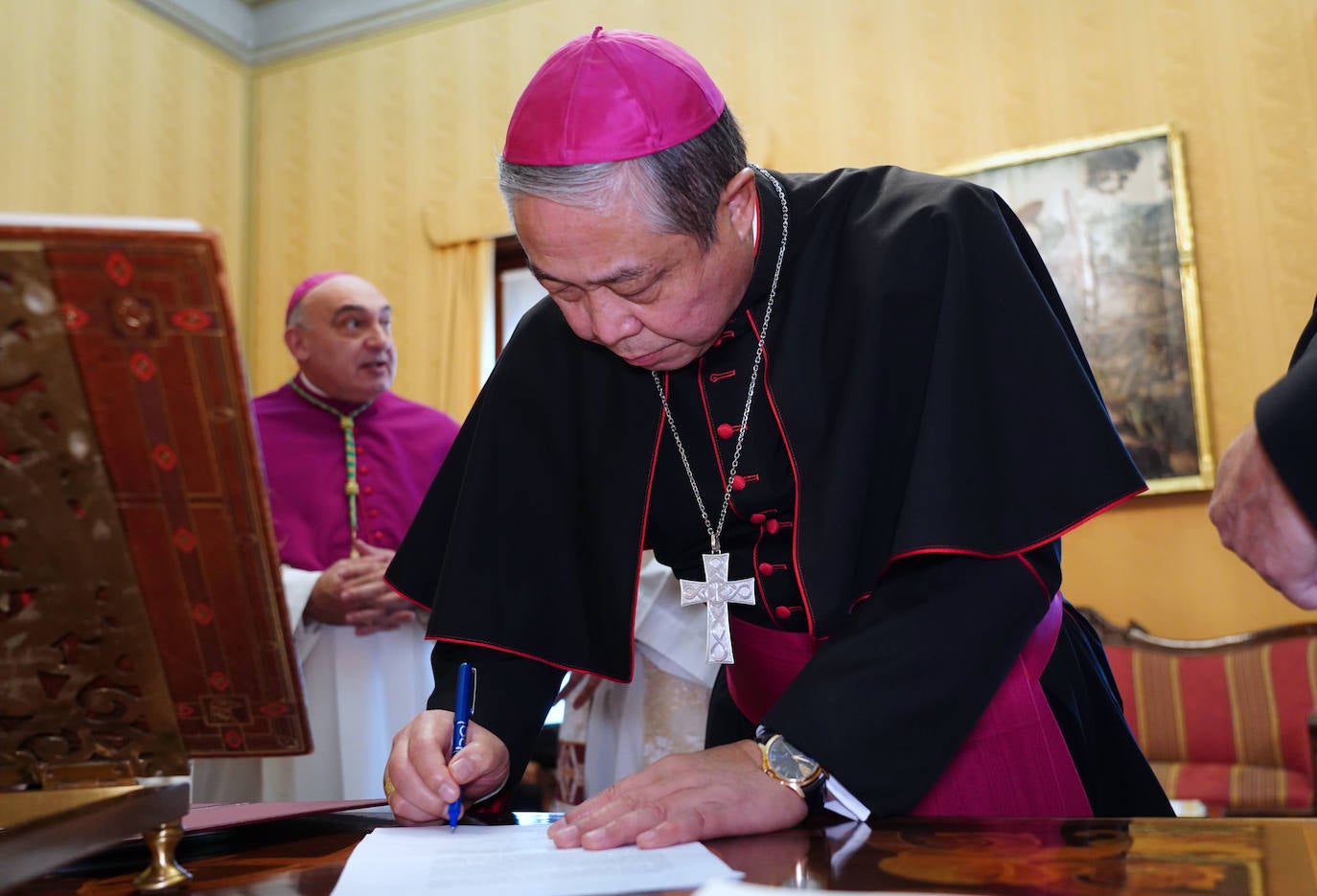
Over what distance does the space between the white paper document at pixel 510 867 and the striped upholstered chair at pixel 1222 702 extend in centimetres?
414

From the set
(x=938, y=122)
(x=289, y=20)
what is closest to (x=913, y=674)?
(x=938, y=122)

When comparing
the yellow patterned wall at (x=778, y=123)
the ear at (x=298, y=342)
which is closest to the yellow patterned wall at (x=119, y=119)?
the yellow patterned wall at (x=778, y=123)

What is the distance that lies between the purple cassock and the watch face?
3006mm

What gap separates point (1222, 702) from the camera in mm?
5125

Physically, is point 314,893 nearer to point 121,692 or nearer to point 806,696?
point 121,692

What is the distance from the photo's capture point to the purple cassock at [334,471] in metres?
4.16

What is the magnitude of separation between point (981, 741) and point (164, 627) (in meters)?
0.98

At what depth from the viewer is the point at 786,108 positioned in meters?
6.71

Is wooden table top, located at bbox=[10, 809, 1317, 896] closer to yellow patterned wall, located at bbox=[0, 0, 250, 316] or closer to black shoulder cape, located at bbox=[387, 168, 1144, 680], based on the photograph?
black shoulder cape, located at bbox=[387, 168, 1144, 680]

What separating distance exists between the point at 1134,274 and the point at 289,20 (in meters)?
5.79

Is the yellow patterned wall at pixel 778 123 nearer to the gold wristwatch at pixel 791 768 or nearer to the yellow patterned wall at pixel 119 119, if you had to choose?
the yellow patterned wall at pixel 119 119

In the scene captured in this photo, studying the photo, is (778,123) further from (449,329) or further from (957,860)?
(957,860)

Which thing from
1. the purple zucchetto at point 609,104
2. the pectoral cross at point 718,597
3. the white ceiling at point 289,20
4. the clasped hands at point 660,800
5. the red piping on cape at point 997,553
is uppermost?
the white ceiling at point 289,20

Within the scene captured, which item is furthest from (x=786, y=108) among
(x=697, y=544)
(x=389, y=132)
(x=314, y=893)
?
(x=314, y=893)
